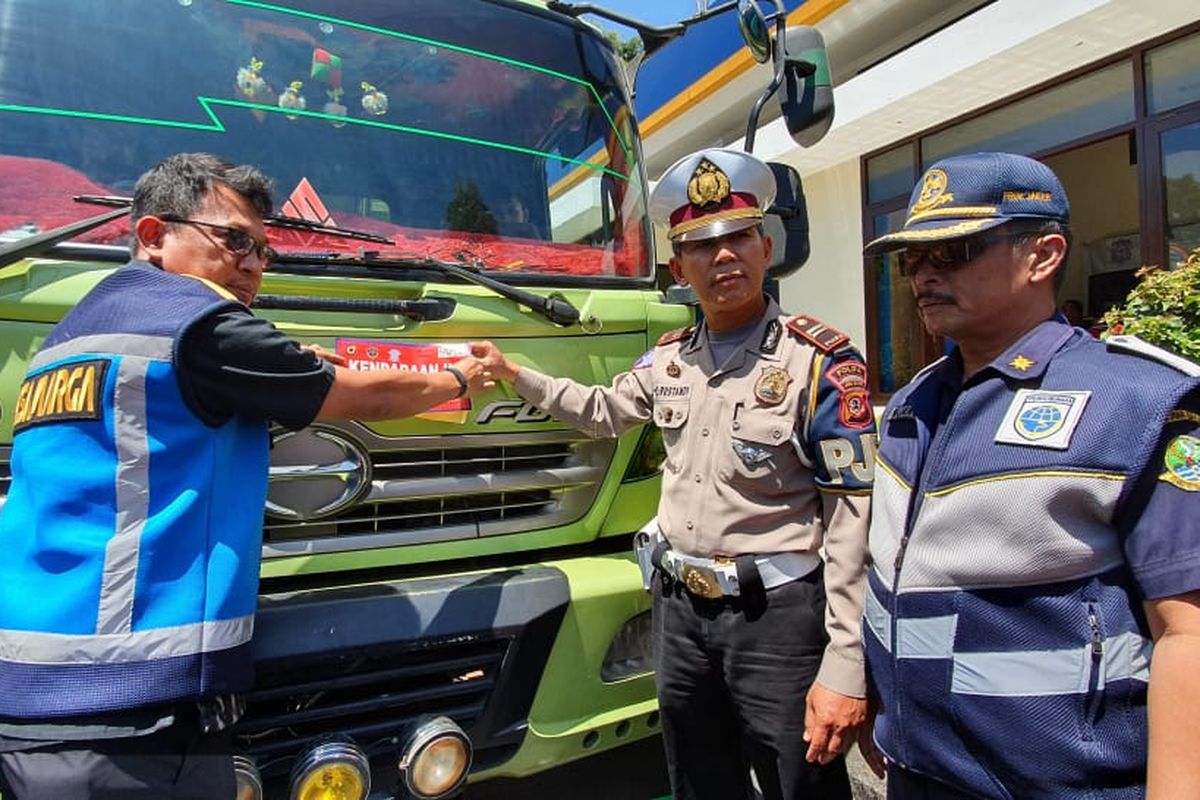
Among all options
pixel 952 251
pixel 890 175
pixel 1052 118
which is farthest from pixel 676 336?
pixel 890 175

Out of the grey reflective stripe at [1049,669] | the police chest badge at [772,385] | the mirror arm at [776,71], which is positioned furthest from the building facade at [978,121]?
the grey reflective stripe at [1049,669]

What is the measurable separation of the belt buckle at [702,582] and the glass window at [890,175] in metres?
6.35

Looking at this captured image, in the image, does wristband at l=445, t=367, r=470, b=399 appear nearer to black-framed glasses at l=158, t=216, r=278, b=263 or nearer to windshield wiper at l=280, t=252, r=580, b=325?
windshield wiper at l=280, t=252, r=580, b=325

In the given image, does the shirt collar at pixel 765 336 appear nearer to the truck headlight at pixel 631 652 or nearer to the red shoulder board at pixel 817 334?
the red shoulder board at pixel 817 334

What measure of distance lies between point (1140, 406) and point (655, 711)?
1502 mm

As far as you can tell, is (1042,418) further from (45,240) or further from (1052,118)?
(1052,118)

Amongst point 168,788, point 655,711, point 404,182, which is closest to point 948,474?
point 655,711

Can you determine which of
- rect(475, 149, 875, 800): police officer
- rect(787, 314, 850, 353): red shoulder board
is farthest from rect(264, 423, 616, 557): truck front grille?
rect(787, 314, 850, 353): red shoulder board

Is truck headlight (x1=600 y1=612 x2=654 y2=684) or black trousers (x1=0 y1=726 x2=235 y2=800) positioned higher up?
black trousers (x1=0 y1=726 x2=235 y2=800)

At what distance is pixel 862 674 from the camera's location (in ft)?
5.19

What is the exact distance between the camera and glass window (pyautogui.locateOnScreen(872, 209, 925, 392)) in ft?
24.5

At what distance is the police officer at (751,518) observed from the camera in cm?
168

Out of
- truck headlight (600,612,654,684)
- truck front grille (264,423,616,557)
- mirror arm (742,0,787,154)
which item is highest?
mirror arm (742,0,787,154)

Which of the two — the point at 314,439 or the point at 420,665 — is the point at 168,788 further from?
the point at 314,439
